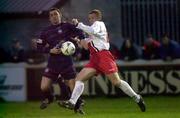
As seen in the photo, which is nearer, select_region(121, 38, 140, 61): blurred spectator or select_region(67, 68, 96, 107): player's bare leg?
select_region(67, 68, 96, 107): player's bare leg

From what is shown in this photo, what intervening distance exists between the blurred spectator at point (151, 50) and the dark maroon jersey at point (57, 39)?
17.8ft

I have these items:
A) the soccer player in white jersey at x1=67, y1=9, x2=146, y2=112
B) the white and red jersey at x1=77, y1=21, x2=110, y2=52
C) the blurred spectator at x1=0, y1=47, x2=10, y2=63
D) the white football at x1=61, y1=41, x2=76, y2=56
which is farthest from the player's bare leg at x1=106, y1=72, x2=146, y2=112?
the blurred spectator at x1=0, y1=47, x2=10, y2=63

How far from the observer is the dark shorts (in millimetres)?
16672

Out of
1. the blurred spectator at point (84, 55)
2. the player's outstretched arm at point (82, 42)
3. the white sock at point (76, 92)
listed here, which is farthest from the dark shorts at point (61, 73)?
the blurred spectator at point (84, 55)

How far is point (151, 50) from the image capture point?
22.0 m

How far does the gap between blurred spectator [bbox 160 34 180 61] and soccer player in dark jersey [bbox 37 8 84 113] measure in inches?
218

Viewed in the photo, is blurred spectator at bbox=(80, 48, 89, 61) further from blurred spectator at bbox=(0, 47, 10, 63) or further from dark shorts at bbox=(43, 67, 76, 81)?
dark shorts at bbox=(43, 67, 76, 81)

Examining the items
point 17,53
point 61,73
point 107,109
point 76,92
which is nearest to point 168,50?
point 17,53

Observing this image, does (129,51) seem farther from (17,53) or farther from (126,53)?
(17,53)

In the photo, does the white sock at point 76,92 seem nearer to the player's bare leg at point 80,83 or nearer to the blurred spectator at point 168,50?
the player's bare leg at point 80,83

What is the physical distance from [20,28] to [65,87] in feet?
24.1

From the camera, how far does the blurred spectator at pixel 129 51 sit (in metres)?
21.7

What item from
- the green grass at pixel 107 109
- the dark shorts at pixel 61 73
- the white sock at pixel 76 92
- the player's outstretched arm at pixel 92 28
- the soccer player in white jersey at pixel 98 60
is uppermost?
the player's outstretched arm at pixel 92 28

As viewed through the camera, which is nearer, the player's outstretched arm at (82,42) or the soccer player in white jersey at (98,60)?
the soccer player in white jersey at (98,60)
